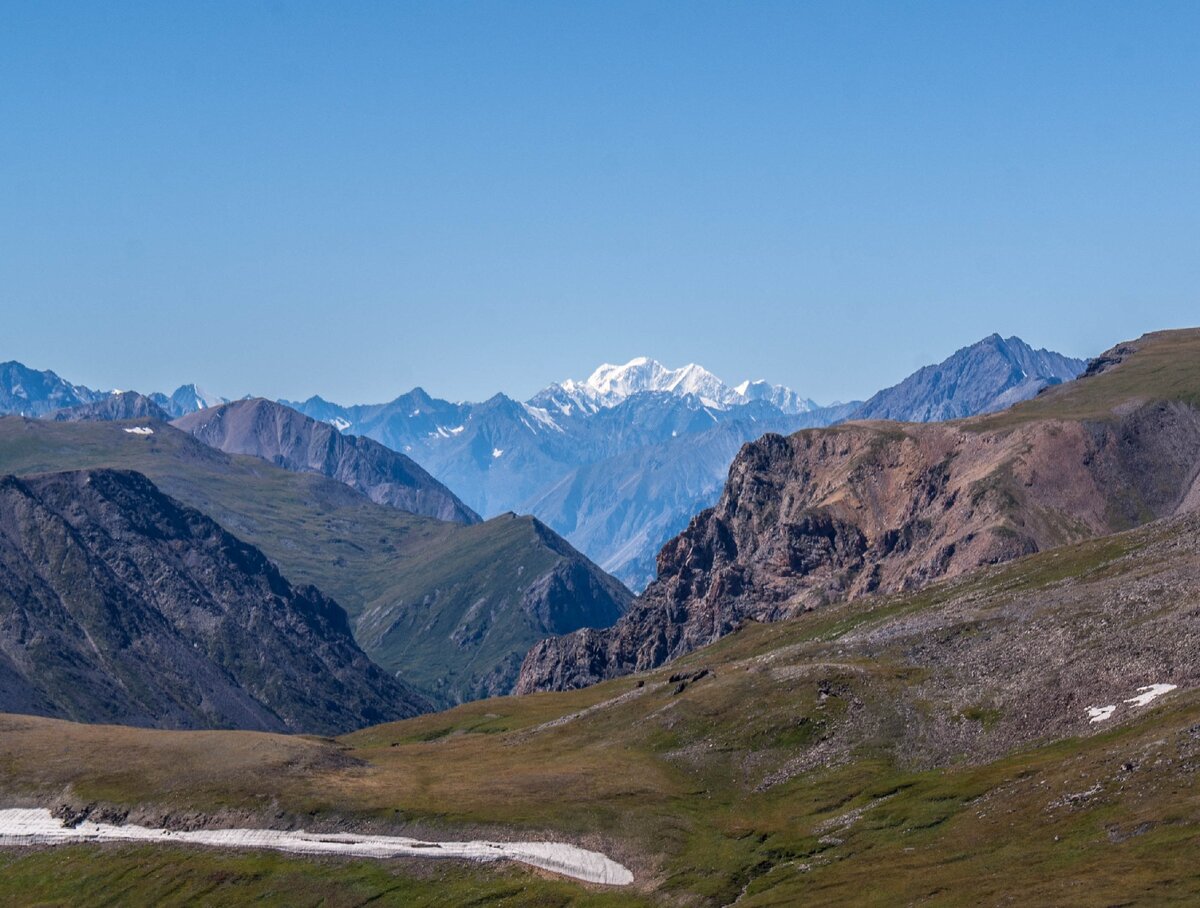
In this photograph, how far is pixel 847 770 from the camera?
6378 inches

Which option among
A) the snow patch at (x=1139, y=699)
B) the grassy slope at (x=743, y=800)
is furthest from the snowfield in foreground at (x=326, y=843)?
the snow patch at (x=1139, y=699)

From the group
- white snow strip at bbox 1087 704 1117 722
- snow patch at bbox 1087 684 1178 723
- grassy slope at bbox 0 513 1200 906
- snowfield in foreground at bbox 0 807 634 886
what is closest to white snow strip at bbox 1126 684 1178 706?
snow patch at bbox 1087 684 1178 723

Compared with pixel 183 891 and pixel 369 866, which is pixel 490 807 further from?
pixel 183 891

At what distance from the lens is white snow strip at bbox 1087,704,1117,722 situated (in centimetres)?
15112

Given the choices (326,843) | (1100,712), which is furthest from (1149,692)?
(326,843)

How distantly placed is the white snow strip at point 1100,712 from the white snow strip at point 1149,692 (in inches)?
80.2

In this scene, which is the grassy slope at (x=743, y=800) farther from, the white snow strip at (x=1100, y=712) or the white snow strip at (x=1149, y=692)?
the white snow strip at (x=1149, y=692)

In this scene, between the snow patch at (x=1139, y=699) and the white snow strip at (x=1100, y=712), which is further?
the white snow strip at (x=1100, y=712)

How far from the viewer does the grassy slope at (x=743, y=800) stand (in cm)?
11844

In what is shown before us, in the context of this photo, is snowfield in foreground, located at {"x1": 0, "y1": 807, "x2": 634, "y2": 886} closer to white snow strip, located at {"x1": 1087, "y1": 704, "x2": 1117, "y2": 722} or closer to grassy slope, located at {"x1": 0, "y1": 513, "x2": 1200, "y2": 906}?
grassy slope, located at {"x1": 0, "y1": 513, "x2": 1200, "y2": 906}

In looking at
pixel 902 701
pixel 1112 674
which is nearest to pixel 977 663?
pixel 902 701

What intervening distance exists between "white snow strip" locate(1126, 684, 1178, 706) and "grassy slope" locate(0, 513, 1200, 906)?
4662mm

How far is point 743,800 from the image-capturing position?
533 feet

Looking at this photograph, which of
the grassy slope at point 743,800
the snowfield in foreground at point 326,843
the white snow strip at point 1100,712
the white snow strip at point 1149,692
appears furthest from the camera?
the white snow strip at point 1100,712
